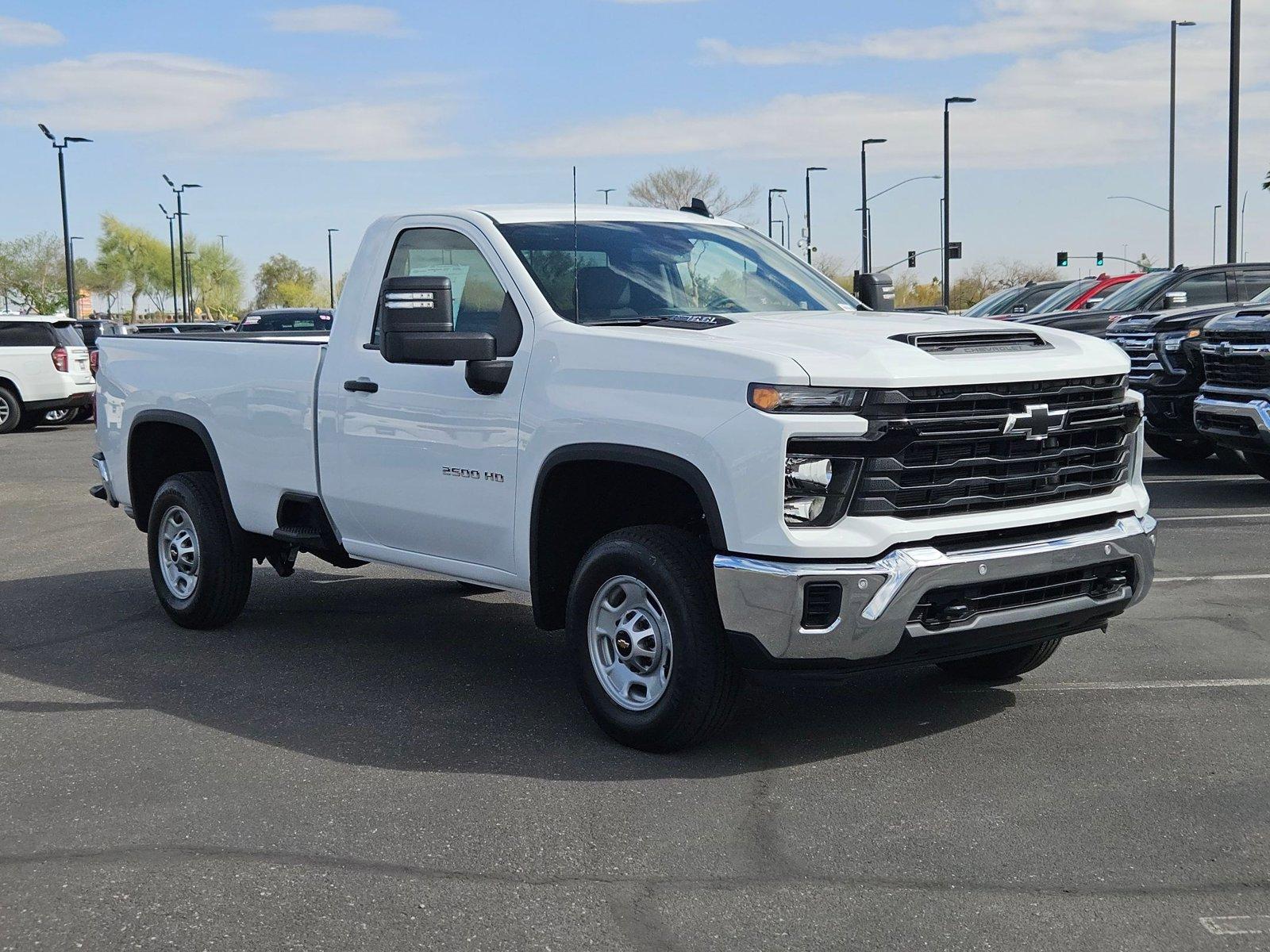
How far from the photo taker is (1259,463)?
1300cm

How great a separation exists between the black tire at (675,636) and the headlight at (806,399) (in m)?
0.64

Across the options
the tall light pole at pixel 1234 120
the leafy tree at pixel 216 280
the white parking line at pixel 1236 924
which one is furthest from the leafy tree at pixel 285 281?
the white parking line at pixel 1236 924

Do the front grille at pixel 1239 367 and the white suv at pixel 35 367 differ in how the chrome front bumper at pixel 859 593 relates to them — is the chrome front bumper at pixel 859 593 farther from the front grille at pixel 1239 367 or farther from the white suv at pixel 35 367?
the white suv at pixel 35 367

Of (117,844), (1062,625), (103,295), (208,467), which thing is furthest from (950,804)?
(103,295)

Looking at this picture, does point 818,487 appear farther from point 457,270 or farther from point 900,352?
point 457,270

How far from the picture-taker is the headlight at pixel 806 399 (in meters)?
4.87

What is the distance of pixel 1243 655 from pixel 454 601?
418cm

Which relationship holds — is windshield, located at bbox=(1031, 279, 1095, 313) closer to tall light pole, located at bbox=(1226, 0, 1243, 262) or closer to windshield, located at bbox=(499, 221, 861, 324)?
tall light pole, located at bbox=(1226, 0, 1243, 262)

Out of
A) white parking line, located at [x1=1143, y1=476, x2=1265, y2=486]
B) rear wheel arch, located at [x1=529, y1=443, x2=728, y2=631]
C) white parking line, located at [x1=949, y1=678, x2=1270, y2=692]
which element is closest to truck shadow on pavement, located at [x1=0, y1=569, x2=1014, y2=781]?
white parking line, located at [x1=949, y1=678, x2=1270, y2=692]

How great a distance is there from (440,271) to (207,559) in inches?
85.5

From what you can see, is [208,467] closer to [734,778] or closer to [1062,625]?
[734,778]

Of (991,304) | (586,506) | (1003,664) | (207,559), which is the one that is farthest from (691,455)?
(991,304)

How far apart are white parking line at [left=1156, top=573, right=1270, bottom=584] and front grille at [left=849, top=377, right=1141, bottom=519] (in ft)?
11.4

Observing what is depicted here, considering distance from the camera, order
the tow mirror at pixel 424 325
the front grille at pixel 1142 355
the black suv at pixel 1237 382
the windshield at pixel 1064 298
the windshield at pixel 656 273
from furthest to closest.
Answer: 1. the windshield at pixel 1064 298
2. the front grille at pixel 1142 355
3. the black suv at pixel 1237 382
4. the windshield at pixel 656 273
5. the tow mirror at pixel 424 325
